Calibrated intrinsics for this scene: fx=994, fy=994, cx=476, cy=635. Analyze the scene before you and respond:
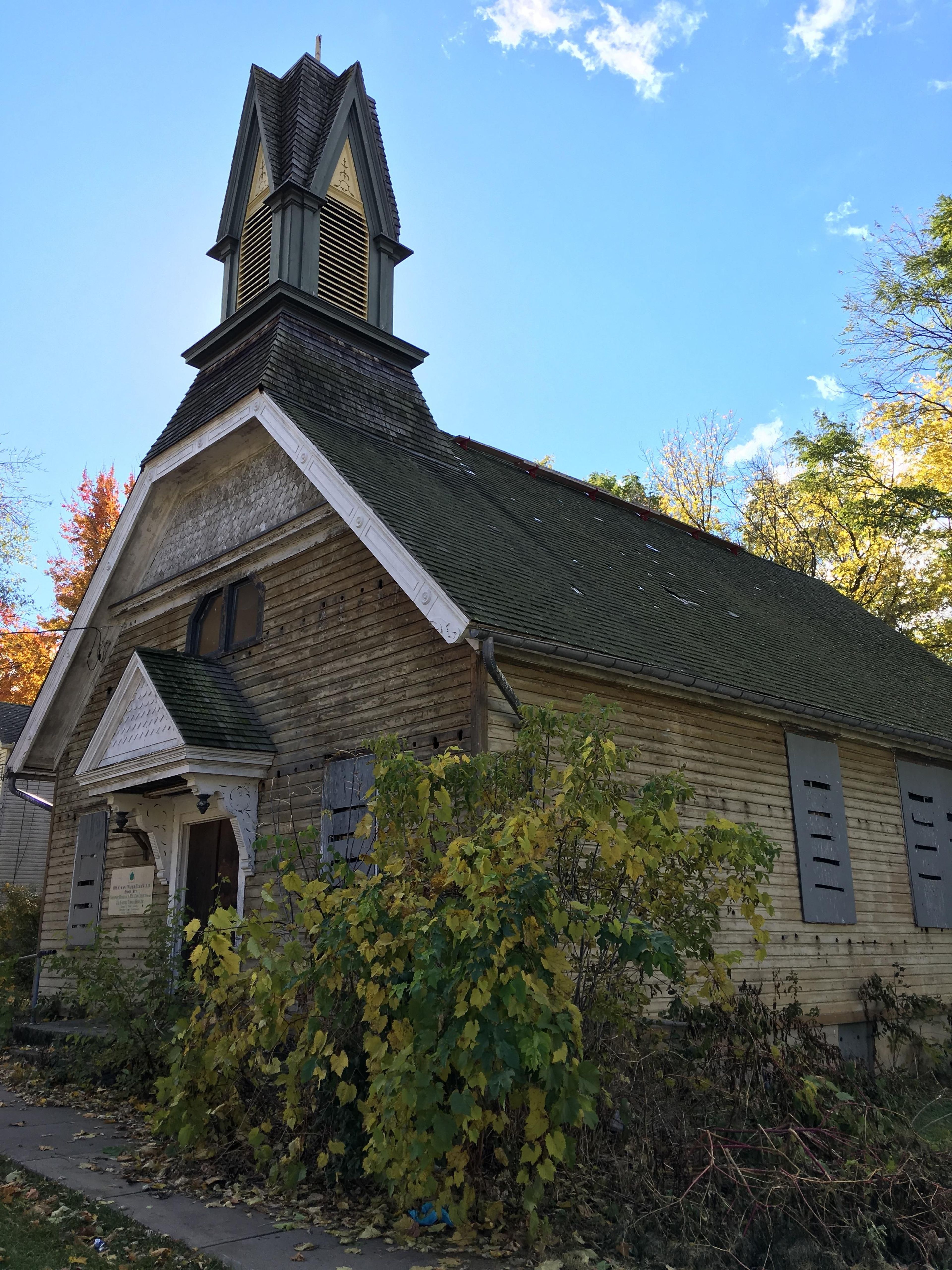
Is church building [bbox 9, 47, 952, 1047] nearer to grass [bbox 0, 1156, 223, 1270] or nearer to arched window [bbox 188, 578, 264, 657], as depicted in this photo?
arched window [bbox 188, 578, 264, 657]

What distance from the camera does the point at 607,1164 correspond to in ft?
19.0

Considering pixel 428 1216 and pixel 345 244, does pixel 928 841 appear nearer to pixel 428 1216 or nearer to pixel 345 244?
pixel 428 1216

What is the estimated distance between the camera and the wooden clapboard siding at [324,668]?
9359 mm

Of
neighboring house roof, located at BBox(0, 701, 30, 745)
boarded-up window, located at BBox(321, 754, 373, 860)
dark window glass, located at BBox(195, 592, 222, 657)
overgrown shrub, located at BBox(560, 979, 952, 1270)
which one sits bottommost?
overgrown shrub, located at BBox(560, 979, 952, 1270)

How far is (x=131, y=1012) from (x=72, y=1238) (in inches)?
145

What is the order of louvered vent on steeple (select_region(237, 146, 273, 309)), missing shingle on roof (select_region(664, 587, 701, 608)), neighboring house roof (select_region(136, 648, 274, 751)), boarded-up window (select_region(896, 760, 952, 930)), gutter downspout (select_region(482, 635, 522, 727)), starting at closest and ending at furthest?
gutter downspout (select_region(482, 635, 522, 727))
neighboring house roof (select_region(136, 648, 274, 751))
boarded-up window (select_region(896, 760, 952, 930))
missing shingle on roof (select_region(664, 587, 701, 608))
louvered vent on steeple (select_region(237, 146, 273, 309))

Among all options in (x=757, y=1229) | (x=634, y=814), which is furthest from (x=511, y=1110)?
(x=634, y=814)

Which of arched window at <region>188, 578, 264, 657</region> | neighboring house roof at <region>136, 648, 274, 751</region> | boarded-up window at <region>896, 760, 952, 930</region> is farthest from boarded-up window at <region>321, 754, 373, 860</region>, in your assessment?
boarded-up window at <region>896, 760, 952, 930</region>

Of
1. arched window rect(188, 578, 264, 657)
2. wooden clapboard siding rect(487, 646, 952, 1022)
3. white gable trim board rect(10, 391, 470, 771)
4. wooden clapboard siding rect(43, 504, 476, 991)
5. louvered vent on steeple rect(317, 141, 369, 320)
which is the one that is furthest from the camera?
louvered vent on steeple rect(317, 141, 369, 320)

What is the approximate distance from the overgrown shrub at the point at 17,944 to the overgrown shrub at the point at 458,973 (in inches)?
313

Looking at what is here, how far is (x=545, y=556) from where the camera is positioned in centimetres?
1195

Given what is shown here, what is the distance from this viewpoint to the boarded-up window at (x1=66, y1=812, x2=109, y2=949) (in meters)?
13.3

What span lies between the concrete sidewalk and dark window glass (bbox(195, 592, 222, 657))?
6155 mm

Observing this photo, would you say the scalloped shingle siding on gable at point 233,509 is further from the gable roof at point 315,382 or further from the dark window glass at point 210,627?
the gable roof at point 315,382
